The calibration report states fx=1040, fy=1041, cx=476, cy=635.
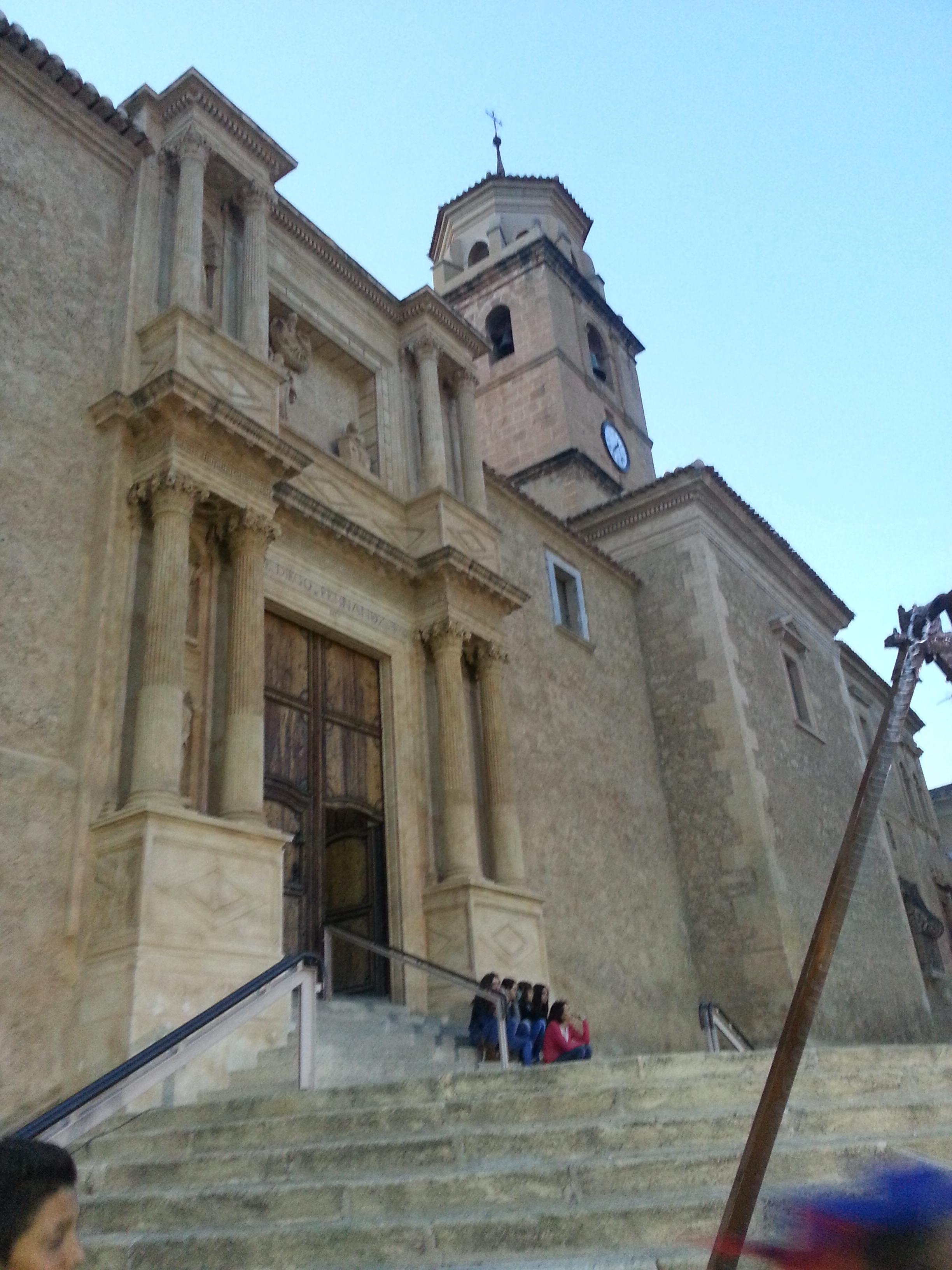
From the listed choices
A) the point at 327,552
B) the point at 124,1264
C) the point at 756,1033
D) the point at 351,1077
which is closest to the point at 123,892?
the point at 351,1077

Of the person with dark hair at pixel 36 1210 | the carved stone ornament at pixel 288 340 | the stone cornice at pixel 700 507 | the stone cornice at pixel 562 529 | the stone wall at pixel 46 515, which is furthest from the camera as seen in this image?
the stone cornice at pixel 700 507

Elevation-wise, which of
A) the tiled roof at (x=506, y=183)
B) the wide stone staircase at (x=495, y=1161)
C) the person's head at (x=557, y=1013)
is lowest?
the wide stone staircase at (x=495, y=1161)

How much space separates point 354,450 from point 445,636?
95.2 inches

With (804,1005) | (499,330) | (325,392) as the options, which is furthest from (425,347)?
(804,1005)

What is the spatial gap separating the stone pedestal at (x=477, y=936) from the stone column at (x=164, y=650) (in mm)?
3268

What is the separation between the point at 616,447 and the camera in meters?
22.9

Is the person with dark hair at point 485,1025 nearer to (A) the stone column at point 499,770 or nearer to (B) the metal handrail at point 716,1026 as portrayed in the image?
(A) the stone column at point 499,770

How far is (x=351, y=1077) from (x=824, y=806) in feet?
39.5

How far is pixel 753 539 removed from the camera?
18.5 m

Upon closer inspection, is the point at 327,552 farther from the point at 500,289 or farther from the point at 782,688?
the point at 500,289

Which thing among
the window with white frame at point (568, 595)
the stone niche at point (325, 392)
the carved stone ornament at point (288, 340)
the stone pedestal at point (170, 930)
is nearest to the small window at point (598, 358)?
the window with white frame at point (568, 595)

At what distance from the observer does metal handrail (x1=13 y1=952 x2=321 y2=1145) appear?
160 inches

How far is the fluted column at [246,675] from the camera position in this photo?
26.8 feet

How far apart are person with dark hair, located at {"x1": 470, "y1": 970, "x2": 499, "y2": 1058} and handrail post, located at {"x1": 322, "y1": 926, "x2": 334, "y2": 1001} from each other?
1.23 meters
